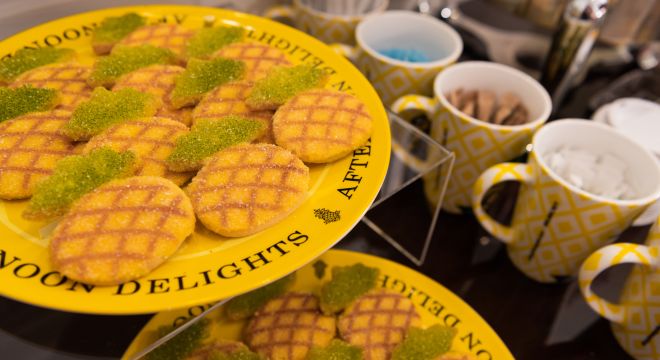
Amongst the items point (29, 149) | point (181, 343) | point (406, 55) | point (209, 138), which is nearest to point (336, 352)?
point (181, 343)

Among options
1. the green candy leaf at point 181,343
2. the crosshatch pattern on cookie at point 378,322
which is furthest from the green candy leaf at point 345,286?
the green candy leaf at point 181,343

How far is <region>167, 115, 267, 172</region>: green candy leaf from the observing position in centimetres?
50

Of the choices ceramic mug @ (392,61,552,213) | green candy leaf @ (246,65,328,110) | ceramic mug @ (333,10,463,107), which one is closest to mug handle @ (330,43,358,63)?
ceramic mug @ (333,10,463,107)

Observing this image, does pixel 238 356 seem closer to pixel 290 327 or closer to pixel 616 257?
pixel 290 327

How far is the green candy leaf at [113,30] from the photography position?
63cm

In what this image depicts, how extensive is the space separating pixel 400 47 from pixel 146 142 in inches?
21.8

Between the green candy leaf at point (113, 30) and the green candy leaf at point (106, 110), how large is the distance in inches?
4.4

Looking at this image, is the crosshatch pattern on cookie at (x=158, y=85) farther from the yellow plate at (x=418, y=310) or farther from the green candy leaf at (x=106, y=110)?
the yellow plate at (x=418, y=310)

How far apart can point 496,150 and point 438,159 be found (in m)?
0.11

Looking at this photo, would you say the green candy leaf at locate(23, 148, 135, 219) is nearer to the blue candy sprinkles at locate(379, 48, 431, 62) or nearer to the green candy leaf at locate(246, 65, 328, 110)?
the green candy leaf at locate(246, 65, 328, 110)

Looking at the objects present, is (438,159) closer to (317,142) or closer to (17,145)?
(317,142)

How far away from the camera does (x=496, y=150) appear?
2.43ft

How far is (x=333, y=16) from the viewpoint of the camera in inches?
33.5

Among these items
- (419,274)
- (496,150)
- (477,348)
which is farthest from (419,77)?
(477,348)
